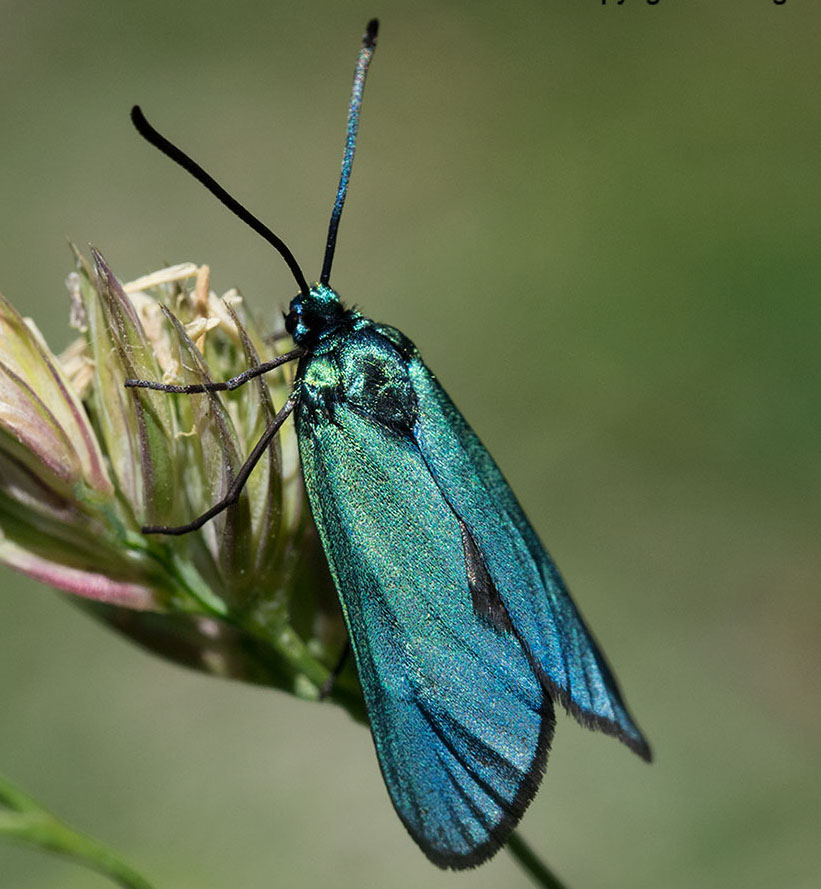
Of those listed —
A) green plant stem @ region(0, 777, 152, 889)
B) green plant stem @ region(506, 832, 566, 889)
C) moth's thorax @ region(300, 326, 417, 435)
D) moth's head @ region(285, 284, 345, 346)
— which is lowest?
green plant stem @ region(506, 832, 566, 889)

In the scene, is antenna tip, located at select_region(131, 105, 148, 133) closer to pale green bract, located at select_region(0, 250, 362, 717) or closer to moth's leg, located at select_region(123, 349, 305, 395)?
pale green bract, located at select_region(0, 250, 362, 717)

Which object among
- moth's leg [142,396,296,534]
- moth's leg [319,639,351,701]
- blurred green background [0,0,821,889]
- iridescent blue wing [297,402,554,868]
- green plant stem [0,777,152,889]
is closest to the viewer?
Result: green plant stem [0,777,152,889]

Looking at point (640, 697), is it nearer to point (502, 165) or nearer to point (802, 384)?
point (802, 384)

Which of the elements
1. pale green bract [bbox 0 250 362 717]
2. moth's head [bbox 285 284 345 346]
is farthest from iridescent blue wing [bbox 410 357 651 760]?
pale green bract [bbox 0 250 362 717]

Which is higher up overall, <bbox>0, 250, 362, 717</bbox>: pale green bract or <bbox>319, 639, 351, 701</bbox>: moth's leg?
<bbox>0, 250, 362, 717</bbox>: pale green bract

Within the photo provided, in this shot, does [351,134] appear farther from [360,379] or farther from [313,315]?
[360,379]

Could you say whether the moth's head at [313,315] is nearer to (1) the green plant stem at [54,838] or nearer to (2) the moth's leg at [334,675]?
(2) the moth's leg at [334,675]

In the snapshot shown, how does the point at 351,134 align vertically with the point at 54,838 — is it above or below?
above

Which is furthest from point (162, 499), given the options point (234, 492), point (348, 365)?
point (348, 365)
